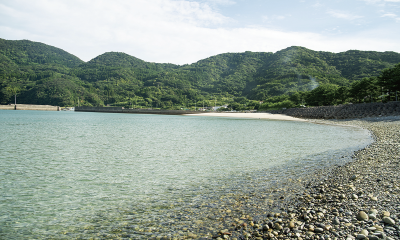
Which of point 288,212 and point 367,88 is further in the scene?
point 367,88

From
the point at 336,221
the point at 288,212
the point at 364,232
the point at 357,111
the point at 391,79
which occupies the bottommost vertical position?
the point at 288,212

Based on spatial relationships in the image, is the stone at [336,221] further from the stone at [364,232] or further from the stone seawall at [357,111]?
the stone seawall at [357,111]

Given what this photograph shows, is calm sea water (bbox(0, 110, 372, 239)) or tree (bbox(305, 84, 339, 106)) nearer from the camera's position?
calm sea water (bbox(0, 110, 372, 239))

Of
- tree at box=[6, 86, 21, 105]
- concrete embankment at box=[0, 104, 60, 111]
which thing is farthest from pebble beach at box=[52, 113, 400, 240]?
tree at box=[6, 86, 21, 105]

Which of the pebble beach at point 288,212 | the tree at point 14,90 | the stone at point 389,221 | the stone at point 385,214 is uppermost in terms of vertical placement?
the tree at point 14,90

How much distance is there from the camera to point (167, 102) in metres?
200

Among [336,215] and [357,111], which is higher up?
[357,111]

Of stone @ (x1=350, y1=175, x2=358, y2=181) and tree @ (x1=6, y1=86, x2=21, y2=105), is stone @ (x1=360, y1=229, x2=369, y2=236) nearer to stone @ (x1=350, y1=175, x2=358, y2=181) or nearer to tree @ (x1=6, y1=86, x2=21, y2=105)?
stone @ (x1=350, y1=175, x2=358, y2=181)

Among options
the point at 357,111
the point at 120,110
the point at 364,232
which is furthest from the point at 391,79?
the point at 120,110

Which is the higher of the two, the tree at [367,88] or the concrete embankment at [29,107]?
the tree at [367,88]

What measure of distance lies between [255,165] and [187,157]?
4.92 metres

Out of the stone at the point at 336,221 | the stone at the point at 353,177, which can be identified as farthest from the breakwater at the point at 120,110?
the stone at the point at 336,221

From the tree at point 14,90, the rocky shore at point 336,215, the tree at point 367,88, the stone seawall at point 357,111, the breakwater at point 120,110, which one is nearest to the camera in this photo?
the rocky shore at point 336,215

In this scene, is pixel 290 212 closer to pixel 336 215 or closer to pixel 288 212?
pixel 288 212
